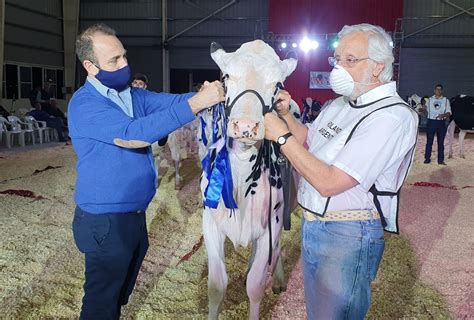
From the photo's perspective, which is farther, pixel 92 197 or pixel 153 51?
pixel 153 51

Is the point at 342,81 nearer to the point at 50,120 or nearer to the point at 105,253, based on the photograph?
the point at 105,253

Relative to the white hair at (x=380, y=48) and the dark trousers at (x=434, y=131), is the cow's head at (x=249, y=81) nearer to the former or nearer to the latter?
the white hair at (x=380, y=48)

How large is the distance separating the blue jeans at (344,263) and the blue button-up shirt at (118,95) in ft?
3.35

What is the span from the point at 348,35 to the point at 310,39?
18.0m

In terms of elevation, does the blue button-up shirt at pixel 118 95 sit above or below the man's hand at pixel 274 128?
above

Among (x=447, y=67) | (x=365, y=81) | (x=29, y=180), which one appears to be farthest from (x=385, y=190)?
(x=447, y=67)

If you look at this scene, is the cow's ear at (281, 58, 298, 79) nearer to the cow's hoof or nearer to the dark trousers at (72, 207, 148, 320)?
the dark trousers at (72, 207, 148, 320)

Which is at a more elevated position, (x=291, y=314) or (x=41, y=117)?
(x=41, y=117)

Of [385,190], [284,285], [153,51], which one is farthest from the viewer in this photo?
[153,51]

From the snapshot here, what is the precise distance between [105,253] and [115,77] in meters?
0.81

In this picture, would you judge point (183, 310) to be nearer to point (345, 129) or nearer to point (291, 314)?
point (291, 314)

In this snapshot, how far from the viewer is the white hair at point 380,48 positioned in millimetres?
1656

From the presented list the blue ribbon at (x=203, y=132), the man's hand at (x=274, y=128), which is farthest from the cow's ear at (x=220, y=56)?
the blue ribbon at (x=203, y=132)

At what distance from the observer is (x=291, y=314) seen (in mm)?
3123
